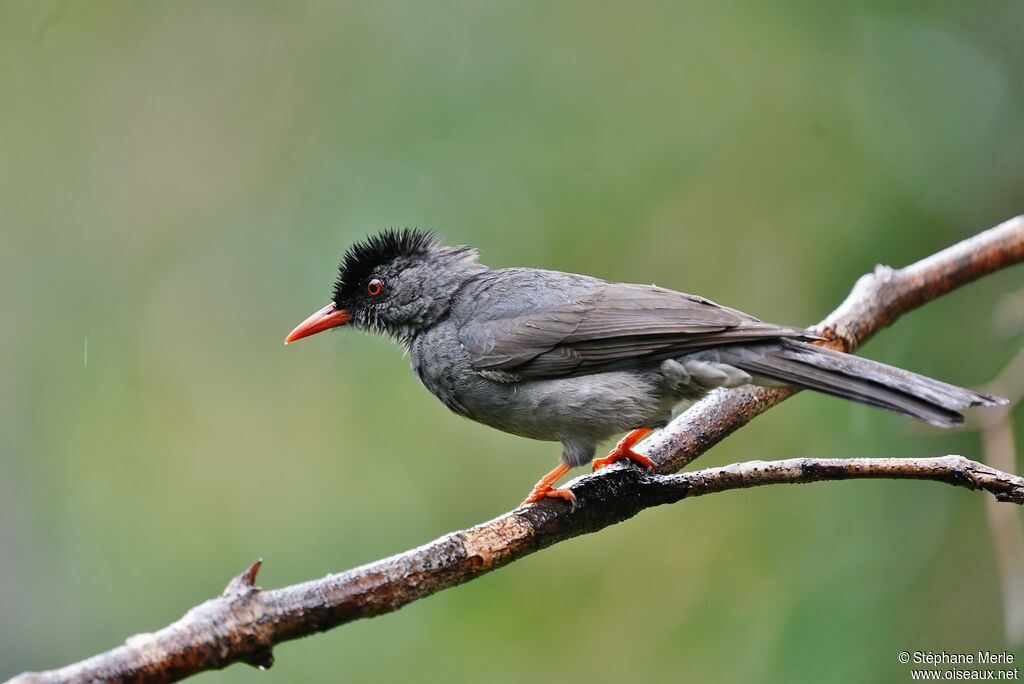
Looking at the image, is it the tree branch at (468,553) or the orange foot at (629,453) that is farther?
the orange foot at (629,453)

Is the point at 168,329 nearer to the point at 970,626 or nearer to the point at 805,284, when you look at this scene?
the point at 805,284

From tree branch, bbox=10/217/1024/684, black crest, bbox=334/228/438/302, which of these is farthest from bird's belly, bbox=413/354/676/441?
black crest, bbox=334/228/438/302

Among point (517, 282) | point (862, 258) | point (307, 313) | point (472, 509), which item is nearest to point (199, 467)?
point (307, 313)

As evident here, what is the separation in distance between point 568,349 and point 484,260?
90.2 inches

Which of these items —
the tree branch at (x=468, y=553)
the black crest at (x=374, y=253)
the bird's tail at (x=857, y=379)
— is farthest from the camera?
the black crest at (x=374, y=253)

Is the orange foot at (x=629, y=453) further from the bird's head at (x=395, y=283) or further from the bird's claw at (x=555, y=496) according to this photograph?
the bird's head at (x=395, y=283)

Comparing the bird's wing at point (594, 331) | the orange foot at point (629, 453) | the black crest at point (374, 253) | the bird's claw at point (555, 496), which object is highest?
the black crest at point (374, 253)

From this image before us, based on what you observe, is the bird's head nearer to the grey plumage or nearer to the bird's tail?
the grey plumage

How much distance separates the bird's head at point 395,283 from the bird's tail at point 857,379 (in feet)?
5.19

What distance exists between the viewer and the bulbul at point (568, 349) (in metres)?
3.58

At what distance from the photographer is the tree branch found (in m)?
2.49

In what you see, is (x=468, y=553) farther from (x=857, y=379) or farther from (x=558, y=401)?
(x=857, y=379)

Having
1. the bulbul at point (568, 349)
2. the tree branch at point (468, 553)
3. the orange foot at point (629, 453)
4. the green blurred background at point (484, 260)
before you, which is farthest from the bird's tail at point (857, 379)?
the green blurred background at point (484, 260)

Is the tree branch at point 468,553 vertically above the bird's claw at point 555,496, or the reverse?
the bird's claw at point 555,496
